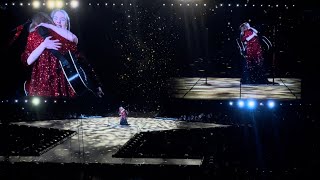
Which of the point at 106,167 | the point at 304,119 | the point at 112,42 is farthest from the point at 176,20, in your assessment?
the point at 106,167

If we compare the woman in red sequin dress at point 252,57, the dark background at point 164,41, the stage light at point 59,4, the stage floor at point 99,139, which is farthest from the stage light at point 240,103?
the stage light at point 59,4

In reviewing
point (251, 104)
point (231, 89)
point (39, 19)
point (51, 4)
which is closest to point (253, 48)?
point (231, 89)

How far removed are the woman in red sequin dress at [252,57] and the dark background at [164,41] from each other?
5.1 inches

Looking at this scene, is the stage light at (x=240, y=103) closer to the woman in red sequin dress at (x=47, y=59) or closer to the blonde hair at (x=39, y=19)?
the woman in red sequin dress at (x=47, y=59)

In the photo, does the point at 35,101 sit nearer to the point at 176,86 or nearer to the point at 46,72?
the point at 46,72

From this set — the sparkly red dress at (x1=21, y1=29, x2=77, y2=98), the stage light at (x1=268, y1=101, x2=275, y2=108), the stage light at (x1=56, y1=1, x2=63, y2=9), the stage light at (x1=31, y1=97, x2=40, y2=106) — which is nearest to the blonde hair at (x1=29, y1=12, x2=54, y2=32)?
the sparkly red dress at (x1=21, y1=29, x2=77, y2=98)

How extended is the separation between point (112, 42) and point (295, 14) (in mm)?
4069

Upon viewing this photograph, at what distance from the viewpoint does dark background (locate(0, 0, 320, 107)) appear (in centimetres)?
914

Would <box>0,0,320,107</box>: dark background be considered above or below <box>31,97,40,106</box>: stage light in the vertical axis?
above

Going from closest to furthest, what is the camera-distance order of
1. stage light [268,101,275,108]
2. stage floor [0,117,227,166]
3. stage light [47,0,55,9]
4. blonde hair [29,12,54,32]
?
1. stage floor [0,117,227,166]
2. stage light [268,101,275,108]
3. stage light [47,0,55,9]
4. blonde hair [29,12,54,32]

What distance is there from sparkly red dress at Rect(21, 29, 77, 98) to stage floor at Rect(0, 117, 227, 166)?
108 cm

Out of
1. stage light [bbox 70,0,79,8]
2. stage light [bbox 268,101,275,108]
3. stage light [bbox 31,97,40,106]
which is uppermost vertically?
stage light [bbox 70,0,79,8]

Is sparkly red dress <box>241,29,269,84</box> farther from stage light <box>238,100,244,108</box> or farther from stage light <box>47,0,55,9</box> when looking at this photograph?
stage light <box>47,0,55,9</box>

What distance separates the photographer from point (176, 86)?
966 cm
